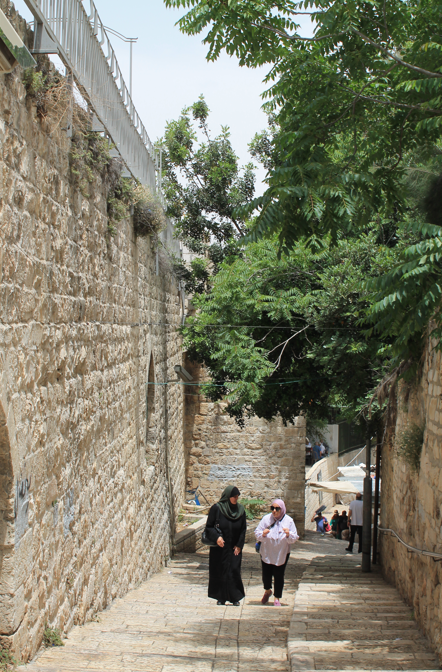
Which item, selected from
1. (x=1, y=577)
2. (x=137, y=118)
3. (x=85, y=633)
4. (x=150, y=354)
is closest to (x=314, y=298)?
(x=150, y=354)

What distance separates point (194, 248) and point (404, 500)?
31.7 ft

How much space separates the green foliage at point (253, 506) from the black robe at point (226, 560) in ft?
29.1

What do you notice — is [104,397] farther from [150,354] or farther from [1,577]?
[150,354]

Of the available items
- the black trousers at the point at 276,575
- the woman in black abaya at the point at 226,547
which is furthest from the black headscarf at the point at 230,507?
the black trousers at the point at 276,575

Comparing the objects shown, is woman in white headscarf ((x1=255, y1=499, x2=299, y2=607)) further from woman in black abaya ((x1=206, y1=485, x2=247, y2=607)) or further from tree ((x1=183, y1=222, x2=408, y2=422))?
tree ((x1=183, y1=222, x2=408, y2=422))

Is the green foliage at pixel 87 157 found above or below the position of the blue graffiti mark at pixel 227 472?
above

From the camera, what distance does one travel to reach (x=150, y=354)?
378 inches

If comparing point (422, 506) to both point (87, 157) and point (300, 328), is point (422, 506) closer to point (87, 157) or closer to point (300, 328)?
point (87, 157)

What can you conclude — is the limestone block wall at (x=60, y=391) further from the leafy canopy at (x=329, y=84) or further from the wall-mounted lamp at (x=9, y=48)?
the leafy canopy at (x=329, y=84)

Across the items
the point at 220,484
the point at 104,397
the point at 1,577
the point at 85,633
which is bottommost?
the point at 220,484

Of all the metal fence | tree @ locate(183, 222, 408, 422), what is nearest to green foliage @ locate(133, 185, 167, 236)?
the metal fence

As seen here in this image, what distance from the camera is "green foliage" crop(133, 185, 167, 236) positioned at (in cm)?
801

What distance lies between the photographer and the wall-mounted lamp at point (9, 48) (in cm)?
334

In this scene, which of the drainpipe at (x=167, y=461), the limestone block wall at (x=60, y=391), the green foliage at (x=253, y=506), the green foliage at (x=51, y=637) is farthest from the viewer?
the green foliage at (x=253, y=506)
